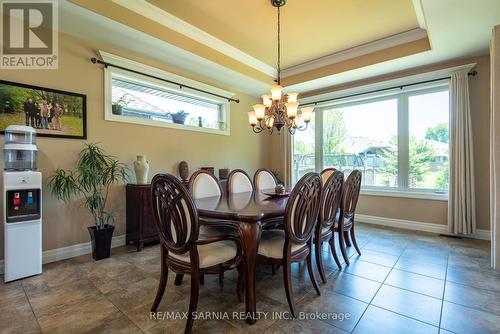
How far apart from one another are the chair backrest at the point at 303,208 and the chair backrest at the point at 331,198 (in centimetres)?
27

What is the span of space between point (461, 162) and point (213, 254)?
12.6 ft

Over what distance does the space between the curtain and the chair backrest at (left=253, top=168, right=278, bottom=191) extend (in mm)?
2671

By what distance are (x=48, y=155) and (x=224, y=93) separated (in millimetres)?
2894

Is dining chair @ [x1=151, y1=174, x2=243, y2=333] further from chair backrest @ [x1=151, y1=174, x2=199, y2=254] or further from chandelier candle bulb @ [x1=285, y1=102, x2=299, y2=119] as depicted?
chandelier candle bulb @ [x1=285, y1=102, x2=299, y2=119]

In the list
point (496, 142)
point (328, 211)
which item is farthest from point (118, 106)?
point (496, 142)

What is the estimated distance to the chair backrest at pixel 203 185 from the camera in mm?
2557

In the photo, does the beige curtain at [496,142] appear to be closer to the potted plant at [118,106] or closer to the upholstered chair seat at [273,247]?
the upholstered chair seat at [273,247]

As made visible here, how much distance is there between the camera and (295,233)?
178cm

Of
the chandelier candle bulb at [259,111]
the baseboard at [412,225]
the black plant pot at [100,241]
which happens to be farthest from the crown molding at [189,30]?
the baseboard at [412,225]

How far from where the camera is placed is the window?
323 cm

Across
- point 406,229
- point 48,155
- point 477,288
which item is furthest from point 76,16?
point 406,229

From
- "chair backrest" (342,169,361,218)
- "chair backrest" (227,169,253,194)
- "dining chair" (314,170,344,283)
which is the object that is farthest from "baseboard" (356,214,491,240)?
"chair backrest" (227,169,253,194)

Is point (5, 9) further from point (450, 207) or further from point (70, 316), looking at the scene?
point (450, 207)

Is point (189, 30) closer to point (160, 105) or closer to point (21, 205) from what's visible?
point (160, 105)
